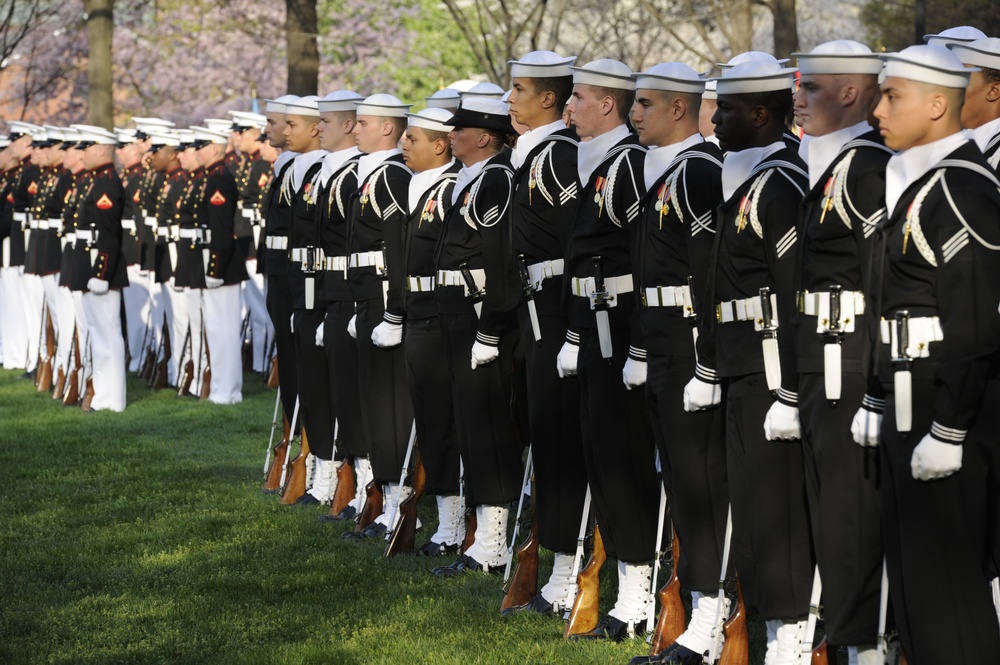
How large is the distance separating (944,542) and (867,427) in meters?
0.44

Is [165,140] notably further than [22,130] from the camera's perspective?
No

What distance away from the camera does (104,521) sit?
10.6m

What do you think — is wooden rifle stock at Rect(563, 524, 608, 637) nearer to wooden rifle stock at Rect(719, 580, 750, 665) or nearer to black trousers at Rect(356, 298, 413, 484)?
wooden rifle stock at Rect(719, 580, 750, 665)

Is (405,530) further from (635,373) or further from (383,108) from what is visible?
(635,373)

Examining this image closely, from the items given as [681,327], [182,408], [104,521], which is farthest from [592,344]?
[182,408]

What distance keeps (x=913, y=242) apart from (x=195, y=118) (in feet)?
138

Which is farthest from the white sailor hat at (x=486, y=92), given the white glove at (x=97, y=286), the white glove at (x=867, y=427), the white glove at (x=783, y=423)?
the white glove at (x=97, y=286)

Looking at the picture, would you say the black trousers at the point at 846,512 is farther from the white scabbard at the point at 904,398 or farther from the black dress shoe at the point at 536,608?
the black dress shoe at the point at 536,608

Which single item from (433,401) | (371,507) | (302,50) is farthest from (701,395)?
(302,50)

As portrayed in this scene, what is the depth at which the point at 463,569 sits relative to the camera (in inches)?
348

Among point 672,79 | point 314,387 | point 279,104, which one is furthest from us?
point 279,104

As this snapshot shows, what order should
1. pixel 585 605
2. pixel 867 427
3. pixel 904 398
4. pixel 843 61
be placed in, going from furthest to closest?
pixel 585 605
pixel 843 61
pixel 867 427
pixel 904 398

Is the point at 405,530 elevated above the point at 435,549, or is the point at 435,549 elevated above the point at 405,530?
the point at 405,530

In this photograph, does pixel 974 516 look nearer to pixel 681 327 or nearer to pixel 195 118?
pixel 681 327
